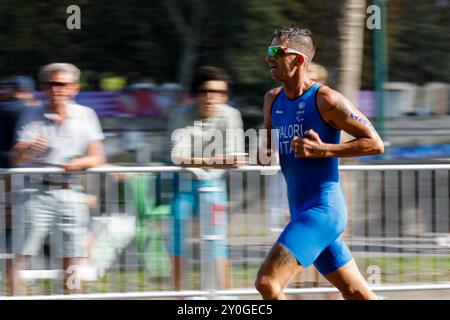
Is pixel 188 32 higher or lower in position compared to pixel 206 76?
higher

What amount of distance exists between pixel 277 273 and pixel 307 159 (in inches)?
28.0

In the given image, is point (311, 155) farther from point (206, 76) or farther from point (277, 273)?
point (206, 76)

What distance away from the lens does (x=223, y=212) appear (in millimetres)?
7078

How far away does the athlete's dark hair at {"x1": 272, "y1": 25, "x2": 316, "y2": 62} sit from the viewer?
5547mm

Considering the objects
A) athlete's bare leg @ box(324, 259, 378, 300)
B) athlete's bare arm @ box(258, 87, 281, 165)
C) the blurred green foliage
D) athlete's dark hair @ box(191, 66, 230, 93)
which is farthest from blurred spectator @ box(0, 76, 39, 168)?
the blurred green foliage

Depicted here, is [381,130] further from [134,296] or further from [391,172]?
[134,296]

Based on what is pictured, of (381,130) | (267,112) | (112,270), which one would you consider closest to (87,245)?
(112,270)

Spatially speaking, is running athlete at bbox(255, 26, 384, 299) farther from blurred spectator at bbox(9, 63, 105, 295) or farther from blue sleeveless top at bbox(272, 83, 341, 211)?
blurred spectator at bbox(9, 63, 105, 295)

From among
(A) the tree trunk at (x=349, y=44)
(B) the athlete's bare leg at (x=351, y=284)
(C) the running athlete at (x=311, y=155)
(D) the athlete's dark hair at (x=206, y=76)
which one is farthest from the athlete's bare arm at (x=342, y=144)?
(A) the tree trunk at (x=349, y=44)

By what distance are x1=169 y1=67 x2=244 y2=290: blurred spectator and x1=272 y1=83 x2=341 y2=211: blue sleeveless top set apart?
58.2 inches

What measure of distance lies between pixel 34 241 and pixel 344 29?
9.92 ft

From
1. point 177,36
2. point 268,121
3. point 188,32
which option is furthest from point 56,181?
point 177,36

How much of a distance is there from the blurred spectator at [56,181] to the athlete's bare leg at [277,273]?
2.13 metres

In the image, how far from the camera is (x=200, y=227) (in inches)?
277
